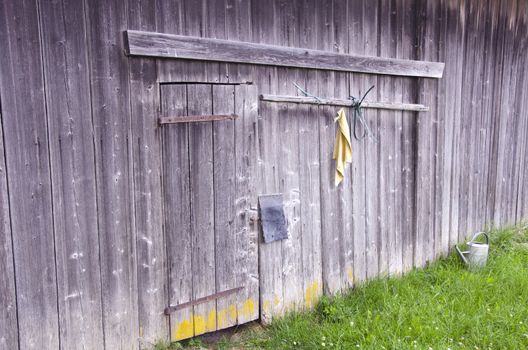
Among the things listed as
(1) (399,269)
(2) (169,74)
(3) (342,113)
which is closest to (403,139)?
(3) (342,113)

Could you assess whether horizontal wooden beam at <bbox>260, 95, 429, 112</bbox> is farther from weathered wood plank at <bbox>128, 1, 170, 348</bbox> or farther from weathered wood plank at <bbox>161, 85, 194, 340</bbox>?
weathered wood plank at <bbox>128, 1, 170, 348</bbox>

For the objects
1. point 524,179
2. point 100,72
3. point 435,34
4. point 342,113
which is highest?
point 435,34

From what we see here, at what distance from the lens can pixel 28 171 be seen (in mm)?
2734

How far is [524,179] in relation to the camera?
6496 millimetres

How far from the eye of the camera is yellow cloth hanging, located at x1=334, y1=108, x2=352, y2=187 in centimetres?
418

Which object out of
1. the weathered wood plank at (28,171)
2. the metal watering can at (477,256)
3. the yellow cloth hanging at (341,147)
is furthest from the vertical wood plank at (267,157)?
the metal watering can at (477,256)

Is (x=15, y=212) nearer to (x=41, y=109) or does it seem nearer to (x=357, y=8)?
(x=41, y=109)

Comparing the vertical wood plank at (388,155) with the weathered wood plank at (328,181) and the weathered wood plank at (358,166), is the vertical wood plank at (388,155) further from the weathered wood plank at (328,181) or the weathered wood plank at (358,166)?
the weathered wood plank at (328,181)

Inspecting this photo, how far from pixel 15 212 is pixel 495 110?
18.1ft

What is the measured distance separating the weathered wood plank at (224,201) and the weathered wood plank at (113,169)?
65 cm

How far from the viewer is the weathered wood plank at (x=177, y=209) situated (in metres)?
3.26

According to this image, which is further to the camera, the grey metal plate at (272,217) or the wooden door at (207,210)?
the grey metal plate at (272,217)

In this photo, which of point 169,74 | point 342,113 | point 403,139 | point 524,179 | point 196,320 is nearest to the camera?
point 169,74

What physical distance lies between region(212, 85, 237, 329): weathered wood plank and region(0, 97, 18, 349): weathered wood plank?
1376 millimetres
